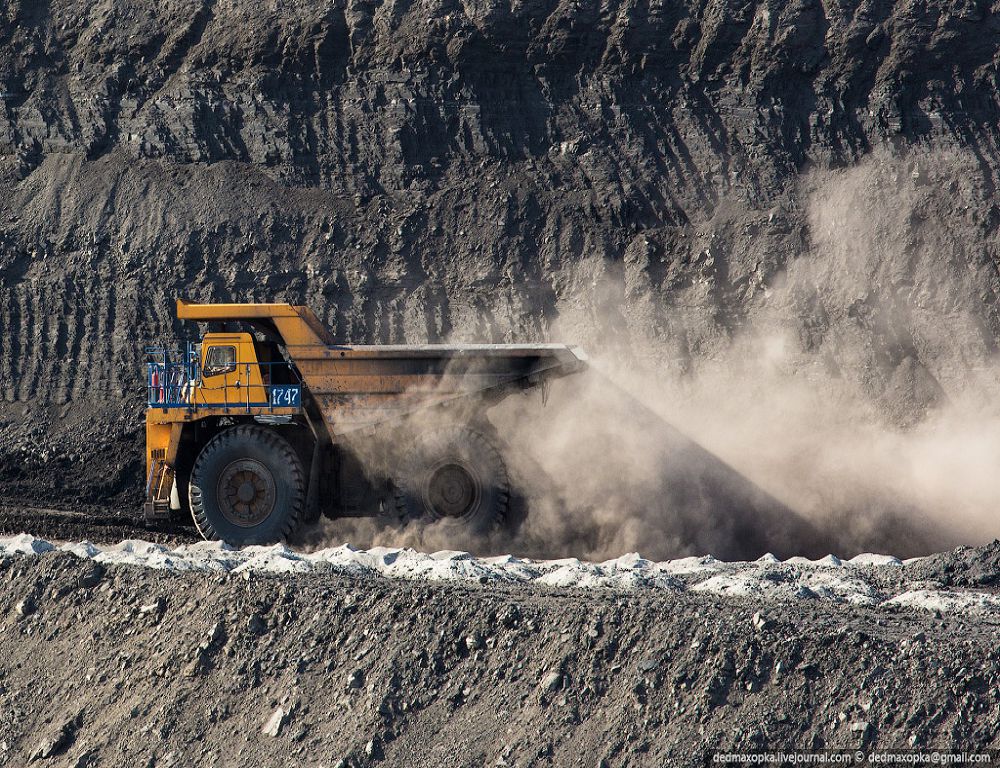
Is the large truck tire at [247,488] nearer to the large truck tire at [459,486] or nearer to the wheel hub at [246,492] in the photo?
the wheel hub at [246,492]

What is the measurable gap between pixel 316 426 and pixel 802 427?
635 centimetres

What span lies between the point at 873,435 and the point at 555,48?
10.4 metres

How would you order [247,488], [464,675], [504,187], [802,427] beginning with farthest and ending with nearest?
[504,187] → [802,427] → [247,488] → [464,675]

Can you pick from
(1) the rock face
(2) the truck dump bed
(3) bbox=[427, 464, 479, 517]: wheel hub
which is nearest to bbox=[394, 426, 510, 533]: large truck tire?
(3) bbox=[427, 464, 479, 517]: wheel hub

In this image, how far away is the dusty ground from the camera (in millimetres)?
7016

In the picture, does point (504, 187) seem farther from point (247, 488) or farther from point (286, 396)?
point (247, 488)

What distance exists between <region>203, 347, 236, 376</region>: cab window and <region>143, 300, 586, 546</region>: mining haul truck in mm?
15

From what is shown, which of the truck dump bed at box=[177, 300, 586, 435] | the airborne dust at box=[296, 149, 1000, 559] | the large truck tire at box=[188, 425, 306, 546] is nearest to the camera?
the large truck tire at box=[188, 425, 306, 546]

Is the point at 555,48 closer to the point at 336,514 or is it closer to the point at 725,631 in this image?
the point at 336,514

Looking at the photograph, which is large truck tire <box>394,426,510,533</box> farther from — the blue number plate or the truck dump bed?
the blue number plate

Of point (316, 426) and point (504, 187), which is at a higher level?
point (504, 187)

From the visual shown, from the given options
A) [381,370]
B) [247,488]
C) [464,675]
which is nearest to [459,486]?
[381,370]

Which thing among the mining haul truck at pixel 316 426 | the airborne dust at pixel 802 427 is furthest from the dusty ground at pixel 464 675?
the airborne dust at pixel 802 427

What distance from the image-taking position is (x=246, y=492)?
14.3m
